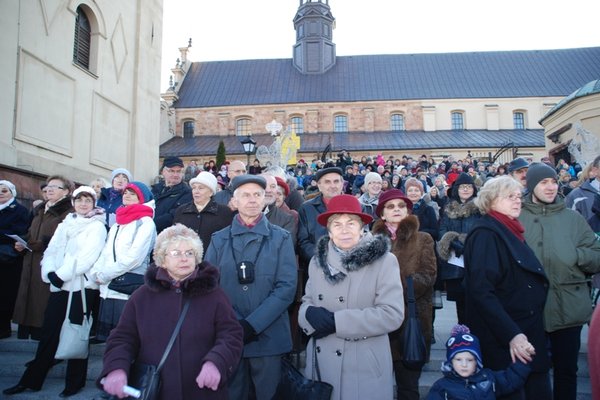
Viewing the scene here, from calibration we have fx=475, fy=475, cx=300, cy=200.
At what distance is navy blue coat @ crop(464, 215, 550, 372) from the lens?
3.27m

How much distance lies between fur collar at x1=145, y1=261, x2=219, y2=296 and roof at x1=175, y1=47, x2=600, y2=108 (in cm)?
3891

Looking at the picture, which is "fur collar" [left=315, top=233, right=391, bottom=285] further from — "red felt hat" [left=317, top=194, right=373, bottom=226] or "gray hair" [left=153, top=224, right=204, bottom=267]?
"gray hair" [left=153, top=224, right=204, bottom=267]

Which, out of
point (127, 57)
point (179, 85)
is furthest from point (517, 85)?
point (127, 57)

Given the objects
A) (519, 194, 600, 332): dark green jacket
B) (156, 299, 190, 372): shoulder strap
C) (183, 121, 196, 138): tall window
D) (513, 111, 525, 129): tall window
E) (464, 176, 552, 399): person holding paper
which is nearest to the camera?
(156, 299, 190, 372): shoulder strap

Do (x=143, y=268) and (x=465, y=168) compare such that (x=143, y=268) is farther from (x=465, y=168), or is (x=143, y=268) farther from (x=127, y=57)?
(x=465, y=168)

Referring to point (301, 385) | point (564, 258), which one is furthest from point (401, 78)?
point (301, 385)

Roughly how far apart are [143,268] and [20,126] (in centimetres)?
793

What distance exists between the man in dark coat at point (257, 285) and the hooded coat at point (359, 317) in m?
0.32

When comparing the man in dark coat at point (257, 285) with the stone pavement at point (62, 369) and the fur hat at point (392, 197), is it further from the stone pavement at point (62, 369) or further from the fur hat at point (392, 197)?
the stone pavement at point (62, 369)

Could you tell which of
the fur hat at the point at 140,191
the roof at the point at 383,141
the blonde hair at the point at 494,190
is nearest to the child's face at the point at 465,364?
the blonde hair at the point at 494,190

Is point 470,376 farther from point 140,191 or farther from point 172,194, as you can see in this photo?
point 172,194

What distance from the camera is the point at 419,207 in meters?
6.22

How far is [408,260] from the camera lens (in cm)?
409

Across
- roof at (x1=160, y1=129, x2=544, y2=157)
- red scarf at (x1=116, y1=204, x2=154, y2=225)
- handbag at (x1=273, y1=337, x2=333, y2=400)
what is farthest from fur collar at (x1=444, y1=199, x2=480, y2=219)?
roof at (x1=160, y1=129, x2=544, y2=157)
